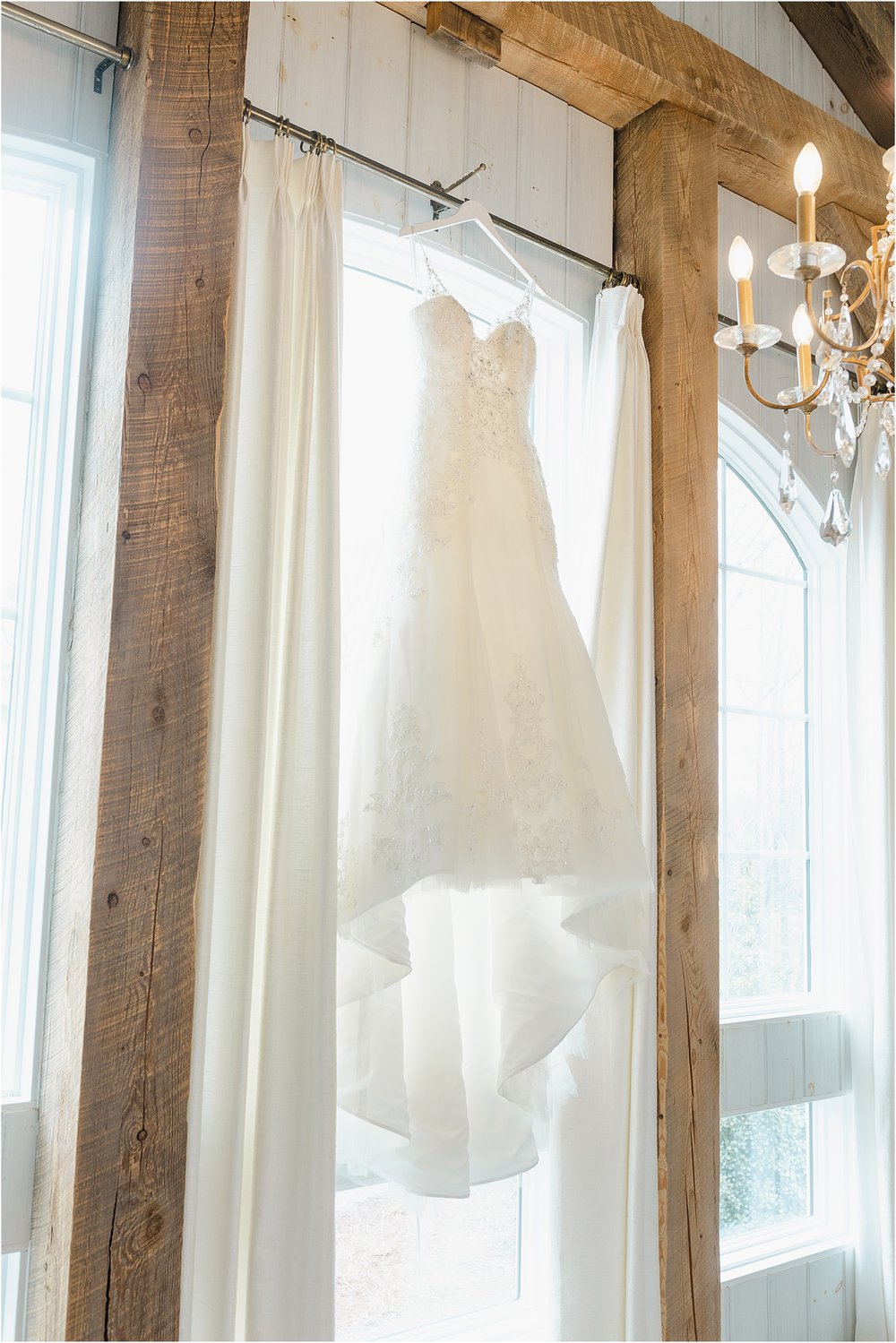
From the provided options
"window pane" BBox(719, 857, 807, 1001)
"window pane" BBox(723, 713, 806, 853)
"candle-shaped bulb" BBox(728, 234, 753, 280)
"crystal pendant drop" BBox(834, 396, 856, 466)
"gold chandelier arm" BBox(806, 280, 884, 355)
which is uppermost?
"candle-shaped bulb" BBox(728, 234, 753, 280)

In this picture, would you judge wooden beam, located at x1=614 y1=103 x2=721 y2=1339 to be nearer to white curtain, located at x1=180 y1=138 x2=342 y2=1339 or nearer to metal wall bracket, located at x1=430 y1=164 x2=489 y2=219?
metal wall bracket, located at x1=430 y1=164 x2=489 y2=219

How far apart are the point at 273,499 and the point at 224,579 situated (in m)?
0.15

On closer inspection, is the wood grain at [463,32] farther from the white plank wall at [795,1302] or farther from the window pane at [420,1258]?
the white plank wall at [795,1302]

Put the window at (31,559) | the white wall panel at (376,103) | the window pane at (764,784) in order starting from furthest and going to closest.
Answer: the window pane at (764,784) → the white wall panel at (376,103) → the window at (31,559)

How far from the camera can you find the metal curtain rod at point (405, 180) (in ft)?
5.61

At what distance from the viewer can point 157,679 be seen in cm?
145

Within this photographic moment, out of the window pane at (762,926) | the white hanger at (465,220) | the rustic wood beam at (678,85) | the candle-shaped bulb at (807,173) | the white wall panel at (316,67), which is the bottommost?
the window pane at (762,926)

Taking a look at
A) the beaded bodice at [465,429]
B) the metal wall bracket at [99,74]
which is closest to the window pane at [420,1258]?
the beaded bodice at [465,429]

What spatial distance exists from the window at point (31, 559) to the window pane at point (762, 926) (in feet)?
5.40

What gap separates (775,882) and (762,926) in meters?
0.12

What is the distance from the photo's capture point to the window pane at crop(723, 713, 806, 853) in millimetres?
2621

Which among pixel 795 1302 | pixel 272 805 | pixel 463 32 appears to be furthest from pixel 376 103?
pixel 795 1302

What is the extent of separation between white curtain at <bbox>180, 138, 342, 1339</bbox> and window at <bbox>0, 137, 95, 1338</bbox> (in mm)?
236

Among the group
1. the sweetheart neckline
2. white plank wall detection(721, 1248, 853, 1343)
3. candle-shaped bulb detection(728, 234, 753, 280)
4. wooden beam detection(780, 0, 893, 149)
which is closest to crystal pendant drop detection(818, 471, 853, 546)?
candle-shaped bulb detection(728, 234, 753, 280)
